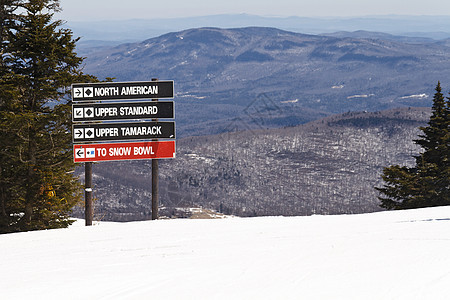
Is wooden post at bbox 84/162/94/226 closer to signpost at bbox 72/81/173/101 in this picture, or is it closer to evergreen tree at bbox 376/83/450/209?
signpost at bbox 72/81/173/101

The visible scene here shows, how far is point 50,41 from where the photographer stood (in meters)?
23.7

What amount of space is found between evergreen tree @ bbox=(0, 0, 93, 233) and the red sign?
4146 mm

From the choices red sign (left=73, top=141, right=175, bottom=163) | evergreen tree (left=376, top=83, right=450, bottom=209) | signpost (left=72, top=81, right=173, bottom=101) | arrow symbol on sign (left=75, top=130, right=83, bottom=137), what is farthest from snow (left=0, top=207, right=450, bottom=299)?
evergreen tree (left=376, top=83, right=450, bottom=209)

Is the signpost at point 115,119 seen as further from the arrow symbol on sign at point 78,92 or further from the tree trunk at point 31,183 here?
the tree trunk at point 31,183

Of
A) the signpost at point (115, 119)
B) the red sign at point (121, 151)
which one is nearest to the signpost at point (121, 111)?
the signpost at point (115, 119)

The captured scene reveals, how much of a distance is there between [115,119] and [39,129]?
17.9ft

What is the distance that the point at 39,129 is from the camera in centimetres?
2311

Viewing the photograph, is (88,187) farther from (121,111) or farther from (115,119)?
(121,111)

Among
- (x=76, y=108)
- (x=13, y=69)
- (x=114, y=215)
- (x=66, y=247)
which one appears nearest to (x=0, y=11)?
(x=13, y=69)

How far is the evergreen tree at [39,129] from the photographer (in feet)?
74.9

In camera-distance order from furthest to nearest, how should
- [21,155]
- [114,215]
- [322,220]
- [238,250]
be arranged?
1. [114,215]
2. [21,155]
3. [322,220]
4. [238,250]

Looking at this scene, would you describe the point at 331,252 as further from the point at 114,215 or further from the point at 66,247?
the point at 114,215

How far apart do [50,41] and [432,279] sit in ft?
64.7

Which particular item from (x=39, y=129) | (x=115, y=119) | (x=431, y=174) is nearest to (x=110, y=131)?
(x=115, y=119)
